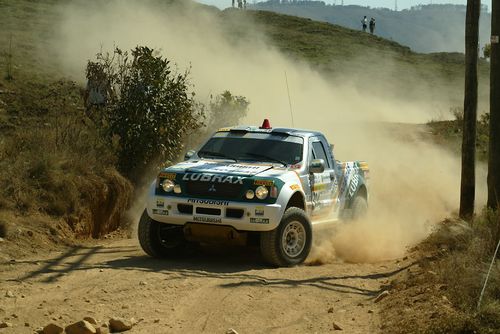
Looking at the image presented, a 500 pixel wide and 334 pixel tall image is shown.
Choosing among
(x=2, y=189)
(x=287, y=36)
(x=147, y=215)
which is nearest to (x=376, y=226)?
(x=147, y=215)

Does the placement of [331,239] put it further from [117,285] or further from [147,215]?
[117,285]

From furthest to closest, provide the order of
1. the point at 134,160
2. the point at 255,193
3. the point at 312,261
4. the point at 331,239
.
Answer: the point at 134,160
the point at 331,239
the point at 312,261
the point at 255,193

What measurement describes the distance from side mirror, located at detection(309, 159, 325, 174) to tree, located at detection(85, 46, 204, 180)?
15.4 feet

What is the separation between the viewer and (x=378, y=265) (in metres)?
12.1

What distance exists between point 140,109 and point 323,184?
4.64 m

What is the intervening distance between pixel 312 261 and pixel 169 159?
17.3 feet

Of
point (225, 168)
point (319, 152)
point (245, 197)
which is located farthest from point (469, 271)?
point (319, 152)

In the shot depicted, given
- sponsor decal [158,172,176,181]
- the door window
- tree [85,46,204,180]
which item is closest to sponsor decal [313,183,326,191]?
the door window

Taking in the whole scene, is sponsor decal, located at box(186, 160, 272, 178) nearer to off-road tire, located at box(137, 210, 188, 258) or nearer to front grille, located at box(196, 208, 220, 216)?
front grille, located at box(196, 208, 220, 216)

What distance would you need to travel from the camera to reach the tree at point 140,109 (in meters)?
15.9

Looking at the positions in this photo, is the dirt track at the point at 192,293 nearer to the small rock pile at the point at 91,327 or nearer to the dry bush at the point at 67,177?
the small rock pile at the point at 91,327

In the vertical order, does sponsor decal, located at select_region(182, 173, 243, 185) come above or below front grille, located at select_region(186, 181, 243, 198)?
above

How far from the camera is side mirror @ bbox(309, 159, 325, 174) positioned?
473 inches

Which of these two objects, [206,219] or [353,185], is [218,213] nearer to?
[206,219]
